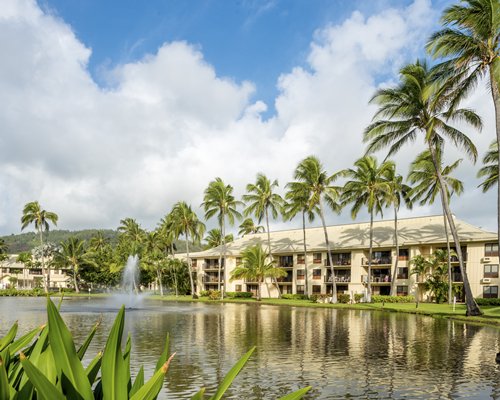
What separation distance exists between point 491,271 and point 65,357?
58050 millimetres

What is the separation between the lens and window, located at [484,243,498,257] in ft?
175

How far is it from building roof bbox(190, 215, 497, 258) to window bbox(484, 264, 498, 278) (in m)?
3.05

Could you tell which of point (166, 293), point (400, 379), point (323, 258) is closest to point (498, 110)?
point (400, 379)

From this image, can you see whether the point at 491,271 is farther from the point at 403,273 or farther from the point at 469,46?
the point at 469,46

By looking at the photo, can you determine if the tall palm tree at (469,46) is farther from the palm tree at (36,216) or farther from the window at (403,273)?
the palm tree at (36,216)

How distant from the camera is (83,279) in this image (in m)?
91.7

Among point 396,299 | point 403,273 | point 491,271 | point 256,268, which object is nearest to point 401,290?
point 403,273

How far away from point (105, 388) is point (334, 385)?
12.1 metres

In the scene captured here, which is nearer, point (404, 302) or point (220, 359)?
point (220, 359)

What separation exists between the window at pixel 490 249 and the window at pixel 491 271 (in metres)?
1.24

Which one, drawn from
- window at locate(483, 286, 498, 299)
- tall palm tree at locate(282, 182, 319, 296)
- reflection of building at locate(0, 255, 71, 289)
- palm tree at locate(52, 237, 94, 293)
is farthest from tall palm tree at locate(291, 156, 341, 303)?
reflection of building at locate(0, 255, 71, 289)

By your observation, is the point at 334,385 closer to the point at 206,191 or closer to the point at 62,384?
the point at 62,384

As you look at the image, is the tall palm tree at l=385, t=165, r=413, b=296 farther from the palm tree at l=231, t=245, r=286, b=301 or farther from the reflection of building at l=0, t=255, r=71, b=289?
the reflection of building at l=0, t=255, r=71, b=289

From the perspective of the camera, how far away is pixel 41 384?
2008mm
